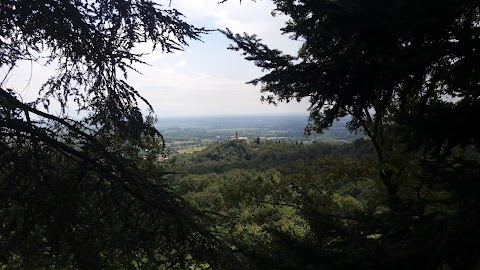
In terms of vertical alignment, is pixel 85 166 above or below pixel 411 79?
below

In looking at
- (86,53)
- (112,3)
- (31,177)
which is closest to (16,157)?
(31,177)

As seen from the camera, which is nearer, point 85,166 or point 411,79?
point 85,166

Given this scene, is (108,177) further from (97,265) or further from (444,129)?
(444,129)

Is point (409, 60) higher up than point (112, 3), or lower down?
lower down

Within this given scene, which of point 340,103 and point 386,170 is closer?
point 340,103
